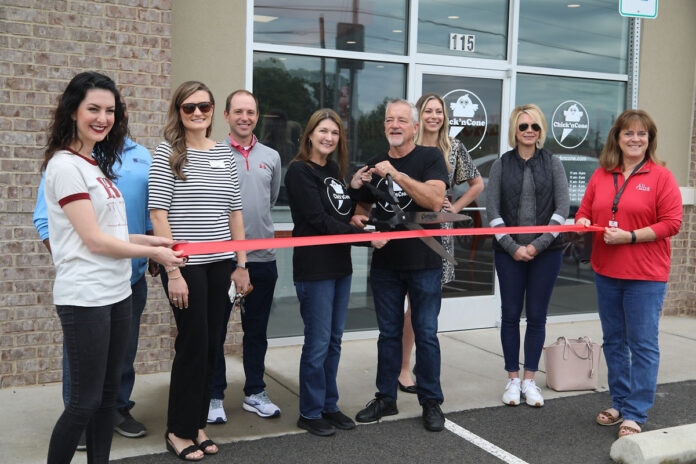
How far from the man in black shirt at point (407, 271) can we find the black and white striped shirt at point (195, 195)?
0.91 m

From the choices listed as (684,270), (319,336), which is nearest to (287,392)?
(319,336)

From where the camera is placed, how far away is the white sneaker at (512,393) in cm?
509

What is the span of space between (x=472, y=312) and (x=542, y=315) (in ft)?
7.98

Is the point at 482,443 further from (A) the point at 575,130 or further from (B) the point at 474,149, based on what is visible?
(A) the point at 575,130

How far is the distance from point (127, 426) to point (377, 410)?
1.60 metres

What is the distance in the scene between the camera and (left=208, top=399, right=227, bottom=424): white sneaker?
457 cm

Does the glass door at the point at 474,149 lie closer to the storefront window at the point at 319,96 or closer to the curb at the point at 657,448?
the storefront window at the point at 319,96

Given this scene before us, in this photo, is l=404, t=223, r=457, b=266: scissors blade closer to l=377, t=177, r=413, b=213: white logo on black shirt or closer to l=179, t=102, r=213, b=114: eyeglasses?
l=377, t=177, r=413, b=213: white logo on black shirt

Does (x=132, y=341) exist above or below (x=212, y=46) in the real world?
below

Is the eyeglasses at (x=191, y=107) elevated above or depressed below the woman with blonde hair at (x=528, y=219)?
above

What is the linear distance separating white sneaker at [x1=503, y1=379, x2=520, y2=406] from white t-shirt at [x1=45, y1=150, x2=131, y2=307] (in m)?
3.10

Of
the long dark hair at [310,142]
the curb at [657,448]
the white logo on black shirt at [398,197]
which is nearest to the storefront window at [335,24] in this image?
the long dark hair at [310,142]

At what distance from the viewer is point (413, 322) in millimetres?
4668

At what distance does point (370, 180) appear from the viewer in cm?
446
